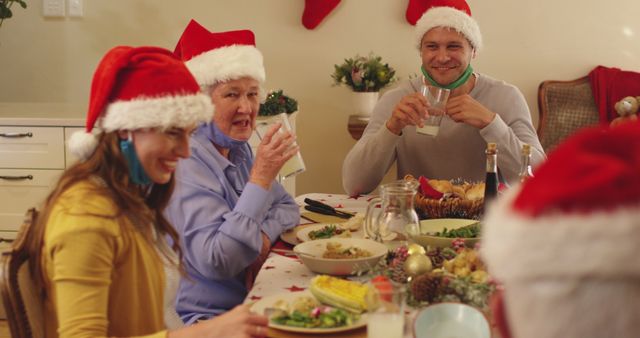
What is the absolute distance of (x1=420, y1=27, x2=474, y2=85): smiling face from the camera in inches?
101

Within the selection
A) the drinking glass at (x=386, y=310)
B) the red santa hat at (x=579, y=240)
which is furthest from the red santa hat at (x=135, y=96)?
the red santa hat at (x=579, y=240)

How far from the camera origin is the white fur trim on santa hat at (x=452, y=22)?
260cm

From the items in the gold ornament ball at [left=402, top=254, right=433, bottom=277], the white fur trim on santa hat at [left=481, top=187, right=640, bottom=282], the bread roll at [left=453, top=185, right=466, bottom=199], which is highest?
the white fur trim on santa hat at [left=481, top=187, right=640, bottom=282]

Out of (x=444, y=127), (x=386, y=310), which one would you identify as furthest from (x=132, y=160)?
(x=444, y=127)

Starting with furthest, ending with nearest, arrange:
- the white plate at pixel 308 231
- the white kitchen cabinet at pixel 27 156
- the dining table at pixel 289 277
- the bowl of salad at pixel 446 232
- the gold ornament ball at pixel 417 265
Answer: the white kitchen cabinet at pixel 27 156
the white plate at pixel 308 231
the bowl of salad at pixel 446 232
the gold ornament ball at pixel 417 265
the dining table at pixel 289 277

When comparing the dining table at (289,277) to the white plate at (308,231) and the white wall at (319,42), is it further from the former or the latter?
the white wall at (319,42)

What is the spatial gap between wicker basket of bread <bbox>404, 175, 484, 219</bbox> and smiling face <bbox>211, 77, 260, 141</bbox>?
49cm

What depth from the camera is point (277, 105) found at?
3506mm

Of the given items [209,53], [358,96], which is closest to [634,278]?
[209,53]

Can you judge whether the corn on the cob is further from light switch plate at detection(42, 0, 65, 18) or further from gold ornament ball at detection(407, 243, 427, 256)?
light switch plate at detection(42, 0, 65, 18)

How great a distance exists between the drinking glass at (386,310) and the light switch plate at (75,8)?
3170 millimetres

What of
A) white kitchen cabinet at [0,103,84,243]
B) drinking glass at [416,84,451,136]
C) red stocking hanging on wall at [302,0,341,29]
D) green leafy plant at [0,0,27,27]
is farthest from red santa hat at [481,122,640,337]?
green leafy plant at [0,0,27,27]

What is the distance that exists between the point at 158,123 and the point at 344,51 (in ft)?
8.77

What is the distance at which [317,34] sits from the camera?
12.7ft
